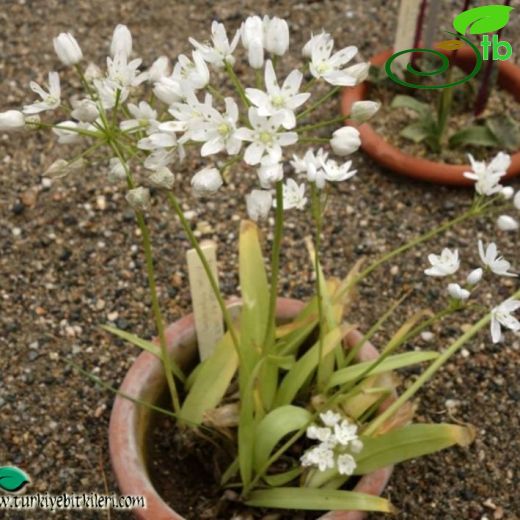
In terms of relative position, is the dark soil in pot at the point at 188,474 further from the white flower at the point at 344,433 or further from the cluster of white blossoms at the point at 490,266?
the cluster of white blossoms at the point at 490,266

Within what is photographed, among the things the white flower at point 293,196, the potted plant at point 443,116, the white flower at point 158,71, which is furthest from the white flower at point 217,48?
the potted plant at point 443,116

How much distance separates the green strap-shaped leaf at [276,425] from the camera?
1588mm

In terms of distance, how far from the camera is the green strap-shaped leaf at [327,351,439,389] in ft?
5.37

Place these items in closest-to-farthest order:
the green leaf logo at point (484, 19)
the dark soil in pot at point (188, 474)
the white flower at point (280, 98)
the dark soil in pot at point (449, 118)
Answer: the white flower at point (280, 98), the dark soil in pot at point (188, 474), the green leaf logo at point (484, 19), the dark soil in pot at point (449, 118)

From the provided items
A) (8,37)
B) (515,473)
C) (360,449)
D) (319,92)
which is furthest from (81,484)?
(8,37)

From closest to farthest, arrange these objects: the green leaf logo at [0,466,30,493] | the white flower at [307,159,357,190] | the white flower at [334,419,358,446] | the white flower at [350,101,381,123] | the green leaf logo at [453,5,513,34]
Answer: the white flower at [350,101,381,123], the white flower at [307,159,357,190], the white flower at [334,419,358,446], the green leaf logo at [0,466,30,493], the green leaf logo at [453,5,513,34]

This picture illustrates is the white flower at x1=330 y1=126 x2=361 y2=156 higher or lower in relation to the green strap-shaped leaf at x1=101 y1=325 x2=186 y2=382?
higher

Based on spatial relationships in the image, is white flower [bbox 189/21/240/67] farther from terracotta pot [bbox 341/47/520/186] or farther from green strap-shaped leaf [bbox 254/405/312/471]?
terracotta pot [bbox 341/47/520/186]

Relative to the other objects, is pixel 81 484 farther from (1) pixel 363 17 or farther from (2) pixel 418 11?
(1) pixel 363 17

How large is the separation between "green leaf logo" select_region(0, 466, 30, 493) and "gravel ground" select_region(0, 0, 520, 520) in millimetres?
45

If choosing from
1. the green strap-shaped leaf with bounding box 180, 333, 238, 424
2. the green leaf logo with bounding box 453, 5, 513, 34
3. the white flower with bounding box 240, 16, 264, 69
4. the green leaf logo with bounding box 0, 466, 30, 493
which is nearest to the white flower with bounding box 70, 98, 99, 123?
the white flower with bounding box 240, 16, 264, 69

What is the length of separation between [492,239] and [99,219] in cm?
107

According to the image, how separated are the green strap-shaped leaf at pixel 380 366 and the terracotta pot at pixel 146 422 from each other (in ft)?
0.36

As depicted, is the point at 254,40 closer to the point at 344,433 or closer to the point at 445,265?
the point at 445,265
